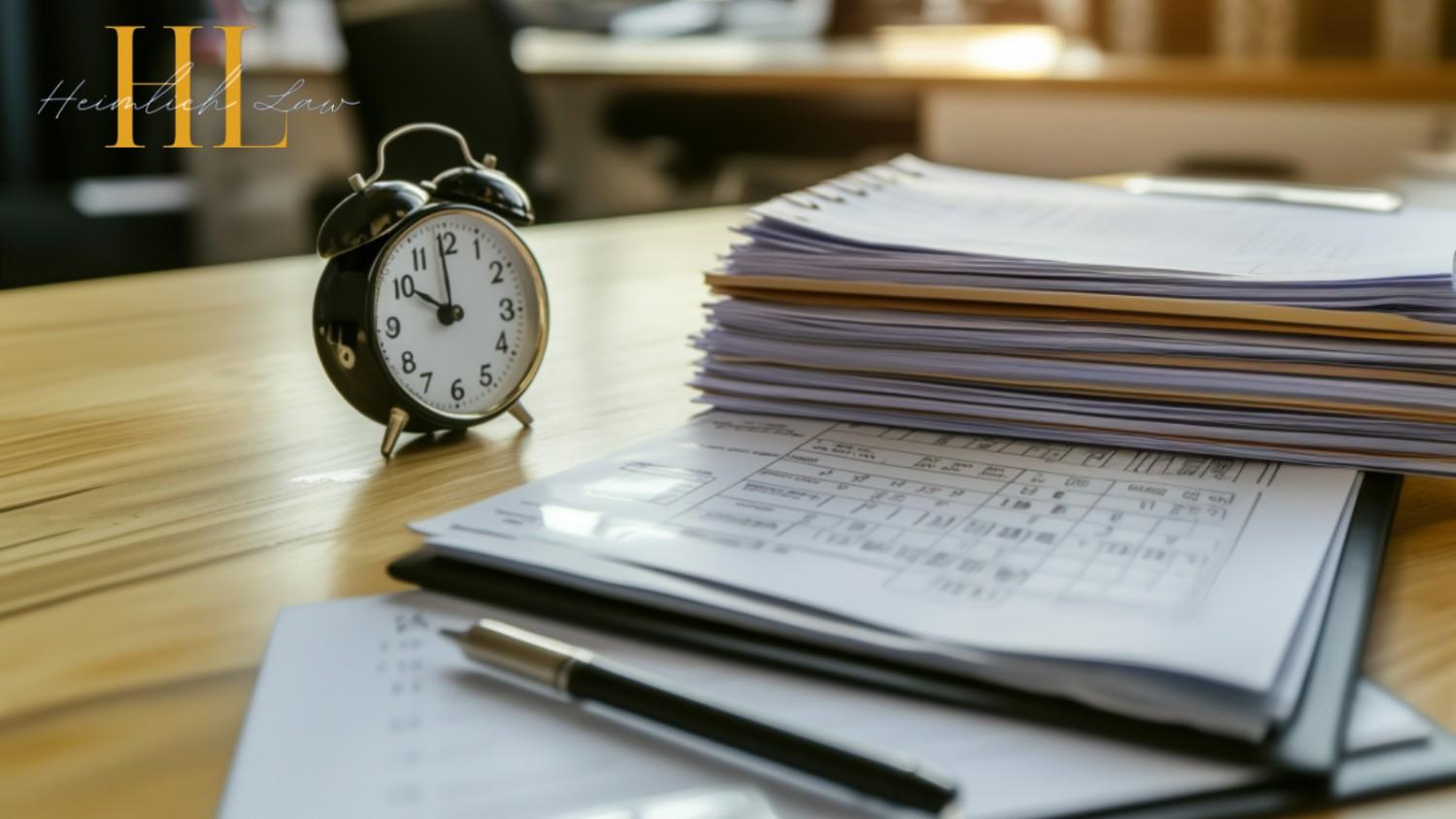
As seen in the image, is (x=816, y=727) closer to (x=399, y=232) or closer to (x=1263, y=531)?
(x=1263, y=531)

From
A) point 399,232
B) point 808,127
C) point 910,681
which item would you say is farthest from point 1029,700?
point 808,127

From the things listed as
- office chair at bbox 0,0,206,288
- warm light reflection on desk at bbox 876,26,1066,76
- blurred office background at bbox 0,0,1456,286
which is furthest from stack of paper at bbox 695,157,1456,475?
office chair at bbox 0,0,206,288

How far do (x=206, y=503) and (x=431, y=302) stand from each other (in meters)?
0.14

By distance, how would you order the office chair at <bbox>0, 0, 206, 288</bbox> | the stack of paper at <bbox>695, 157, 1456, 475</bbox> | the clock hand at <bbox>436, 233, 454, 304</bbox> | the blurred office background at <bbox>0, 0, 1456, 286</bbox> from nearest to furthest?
the stack of paper at <bbox>695, 157, 1456, 475</bbox> < the clock hand at <bbox>436, 233, 454, 304</bbox> < the blurred office background at <bbox>0, 0, 1456, 286</bbox> < the office chair at <bbox>0, 0, 206, 288</bbox>

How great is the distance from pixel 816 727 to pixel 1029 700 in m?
0.06

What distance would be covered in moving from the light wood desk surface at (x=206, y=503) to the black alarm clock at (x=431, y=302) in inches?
1.1

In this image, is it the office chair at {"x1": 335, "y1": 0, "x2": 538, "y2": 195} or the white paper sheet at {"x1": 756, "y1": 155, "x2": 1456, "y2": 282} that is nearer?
the white paper sheet at {"x1": 756, "y1": 155, "x2": 1456, "y2": 282}

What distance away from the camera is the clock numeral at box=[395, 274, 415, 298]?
65cm

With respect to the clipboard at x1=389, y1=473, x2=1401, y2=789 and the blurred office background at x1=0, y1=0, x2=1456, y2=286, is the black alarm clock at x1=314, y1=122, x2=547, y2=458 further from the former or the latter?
the blurred office background at x1=0, y1=0, x2=1456, y2=286

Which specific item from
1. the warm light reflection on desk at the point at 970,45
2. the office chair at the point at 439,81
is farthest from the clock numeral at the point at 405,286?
the warm light reflection on desk at the point at 970,45

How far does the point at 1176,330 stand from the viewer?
23.5 inches

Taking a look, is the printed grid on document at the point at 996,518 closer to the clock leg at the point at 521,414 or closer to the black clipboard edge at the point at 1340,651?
the black clipboard edge at the point at 1340,651

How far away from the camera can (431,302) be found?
2.19ft

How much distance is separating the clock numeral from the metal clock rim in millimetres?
12
